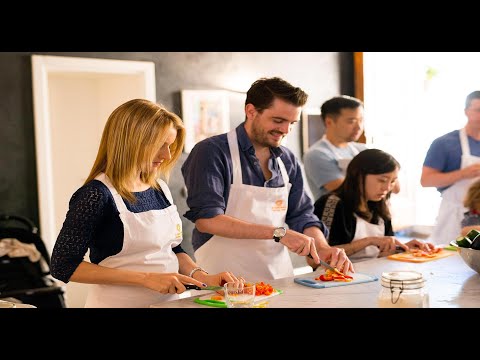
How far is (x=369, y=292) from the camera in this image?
88.7 inches

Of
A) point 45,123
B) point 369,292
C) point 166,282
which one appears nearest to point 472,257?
point 369,292

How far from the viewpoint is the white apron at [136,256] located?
2.18 meters

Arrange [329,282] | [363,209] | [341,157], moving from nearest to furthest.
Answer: [329,282] → [363,209] → [341,157]

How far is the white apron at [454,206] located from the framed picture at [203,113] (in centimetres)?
253

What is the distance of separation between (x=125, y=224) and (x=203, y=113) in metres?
3.83

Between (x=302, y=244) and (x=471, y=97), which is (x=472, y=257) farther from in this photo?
(x=471, y=97)

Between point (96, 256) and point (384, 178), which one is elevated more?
point (384, 178)

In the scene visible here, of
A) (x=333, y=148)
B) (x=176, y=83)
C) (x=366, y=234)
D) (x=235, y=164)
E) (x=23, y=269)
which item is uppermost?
(x=176, y=83)

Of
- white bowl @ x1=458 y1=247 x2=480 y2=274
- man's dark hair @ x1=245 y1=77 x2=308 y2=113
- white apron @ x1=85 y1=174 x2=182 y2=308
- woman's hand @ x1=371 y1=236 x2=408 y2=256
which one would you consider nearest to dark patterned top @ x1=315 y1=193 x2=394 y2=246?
woman's hand @ x1=371 y1=236 x2=408 y2=256
